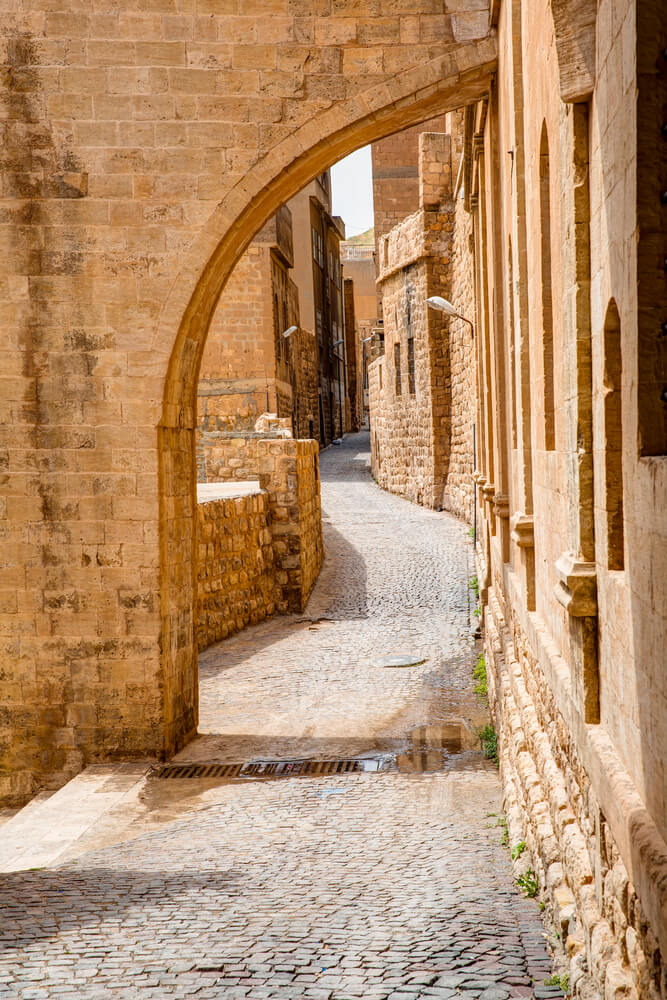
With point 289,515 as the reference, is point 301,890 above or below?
below

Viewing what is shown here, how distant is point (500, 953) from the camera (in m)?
3.50

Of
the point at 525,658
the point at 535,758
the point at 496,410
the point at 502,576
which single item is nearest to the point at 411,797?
the point at 525,658

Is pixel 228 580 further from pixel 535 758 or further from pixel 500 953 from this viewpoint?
pixel 500 953

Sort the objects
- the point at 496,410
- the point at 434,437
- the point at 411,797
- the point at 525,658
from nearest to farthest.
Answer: the point at 525,658 < the point at 411,797 < the point at 496,410 < the point at 434,437

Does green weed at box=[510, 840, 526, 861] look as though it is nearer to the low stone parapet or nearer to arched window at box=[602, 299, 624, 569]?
arched window at box=[602, 299, 624, 569]

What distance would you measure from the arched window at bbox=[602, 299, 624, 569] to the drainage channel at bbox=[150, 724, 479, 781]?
4.12 metres

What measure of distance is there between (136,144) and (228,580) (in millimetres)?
5804

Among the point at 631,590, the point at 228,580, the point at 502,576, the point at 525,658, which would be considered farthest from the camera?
the point at 228,580

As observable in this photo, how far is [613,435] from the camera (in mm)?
2912

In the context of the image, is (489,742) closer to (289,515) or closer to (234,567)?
(234,567)

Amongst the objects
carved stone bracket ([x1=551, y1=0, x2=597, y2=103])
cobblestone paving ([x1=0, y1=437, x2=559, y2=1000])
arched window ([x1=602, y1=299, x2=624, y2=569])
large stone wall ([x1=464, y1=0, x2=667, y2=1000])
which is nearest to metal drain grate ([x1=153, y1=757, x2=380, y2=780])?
cobblestone paving ([x1=0, y1=437, x2=559, y2=1000])

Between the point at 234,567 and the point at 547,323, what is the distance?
313 inches

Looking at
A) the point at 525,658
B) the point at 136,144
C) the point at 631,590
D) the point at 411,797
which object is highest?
the point at 136,144

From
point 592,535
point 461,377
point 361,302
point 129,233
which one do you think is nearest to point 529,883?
point 592,535
